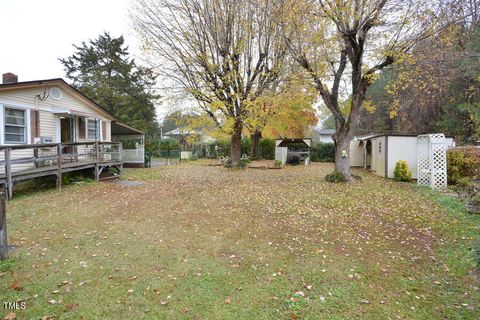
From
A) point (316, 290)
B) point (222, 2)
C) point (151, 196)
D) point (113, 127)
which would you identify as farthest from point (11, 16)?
point (316, 290)

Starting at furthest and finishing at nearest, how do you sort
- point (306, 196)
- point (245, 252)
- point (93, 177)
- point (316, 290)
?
point (93, 177) < point (306, 196) < point (245, 252) < point (316, 290)

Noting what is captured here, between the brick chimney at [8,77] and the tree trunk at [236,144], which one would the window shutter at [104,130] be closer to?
the brick chimney at [8,77]

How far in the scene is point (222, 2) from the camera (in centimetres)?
1298

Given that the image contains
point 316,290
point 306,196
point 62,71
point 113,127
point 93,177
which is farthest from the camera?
point 62,71

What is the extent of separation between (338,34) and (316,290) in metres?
9.08

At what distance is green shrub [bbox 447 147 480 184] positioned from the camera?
387 inches

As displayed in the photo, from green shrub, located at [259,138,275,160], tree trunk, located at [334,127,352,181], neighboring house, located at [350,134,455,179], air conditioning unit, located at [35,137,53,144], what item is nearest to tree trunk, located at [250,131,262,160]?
green shrub, located at [259,138,275,160]

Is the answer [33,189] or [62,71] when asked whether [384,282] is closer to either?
[33,189]

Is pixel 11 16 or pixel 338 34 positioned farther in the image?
pixel 11 16

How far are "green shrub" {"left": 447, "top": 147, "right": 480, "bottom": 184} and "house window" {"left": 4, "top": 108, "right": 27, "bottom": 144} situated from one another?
17416mm

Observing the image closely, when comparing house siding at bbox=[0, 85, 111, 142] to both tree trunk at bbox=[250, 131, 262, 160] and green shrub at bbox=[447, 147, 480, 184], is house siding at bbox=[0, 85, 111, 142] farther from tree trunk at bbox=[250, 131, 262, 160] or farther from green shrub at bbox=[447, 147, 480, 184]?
green shrub at bbox=[447, 147, 480, 184]

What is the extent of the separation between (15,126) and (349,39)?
12.9m

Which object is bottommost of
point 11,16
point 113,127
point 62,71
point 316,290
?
point 316,290

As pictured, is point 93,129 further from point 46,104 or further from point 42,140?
point 42,140
